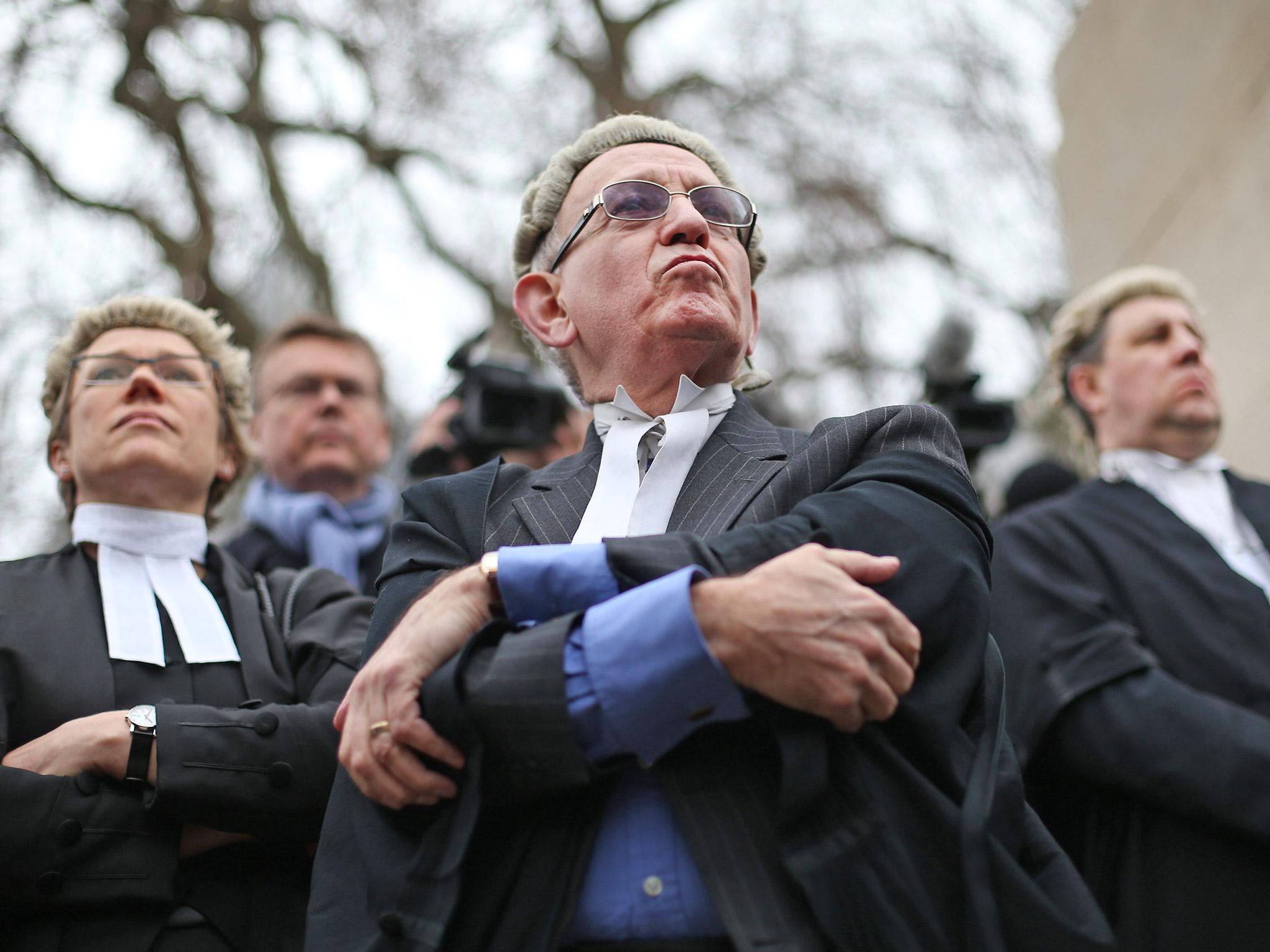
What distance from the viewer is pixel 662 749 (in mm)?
1638

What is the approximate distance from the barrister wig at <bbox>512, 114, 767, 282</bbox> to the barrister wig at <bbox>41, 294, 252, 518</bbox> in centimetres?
99

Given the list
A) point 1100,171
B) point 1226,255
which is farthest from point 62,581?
point 1100,171

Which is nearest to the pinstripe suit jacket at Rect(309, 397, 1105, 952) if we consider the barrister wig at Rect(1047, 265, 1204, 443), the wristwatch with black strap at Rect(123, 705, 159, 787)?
the wristwatch with black strap at Rect(123, 705, 159, 787)

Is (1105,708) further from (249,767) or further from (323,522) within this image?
(323,522)

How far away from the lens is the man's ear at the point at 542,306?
255 centimetres

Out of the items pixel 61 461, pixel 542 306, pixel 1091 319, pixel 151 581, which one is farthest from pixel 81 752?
pixel 1091 319

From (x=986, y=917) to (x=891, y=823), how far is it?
0.16 metres

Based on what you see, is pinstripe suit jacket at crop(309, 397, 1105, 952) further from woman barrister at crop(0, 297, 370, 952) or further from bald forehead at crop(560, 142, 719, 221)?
bald forehead at crop(560, 142, 719, 221)

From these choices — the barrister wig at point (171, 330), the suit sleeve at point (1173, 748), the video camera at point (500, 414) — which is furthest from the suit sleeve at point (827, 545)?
the video camera at point (500, 414)

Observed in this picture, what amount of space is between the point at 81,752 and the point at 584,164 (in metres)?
1.52

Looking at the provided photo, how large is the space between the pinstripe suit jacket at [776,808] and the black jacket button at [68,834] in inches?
22.0

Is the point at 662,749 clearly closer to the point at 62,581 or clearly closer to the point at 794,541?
the point at 794,541

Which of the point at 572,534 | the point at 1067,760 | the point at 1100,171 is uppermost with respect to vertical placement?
the point at 1100,171

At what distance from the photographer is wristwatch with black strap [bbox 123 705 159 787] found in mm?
2209
